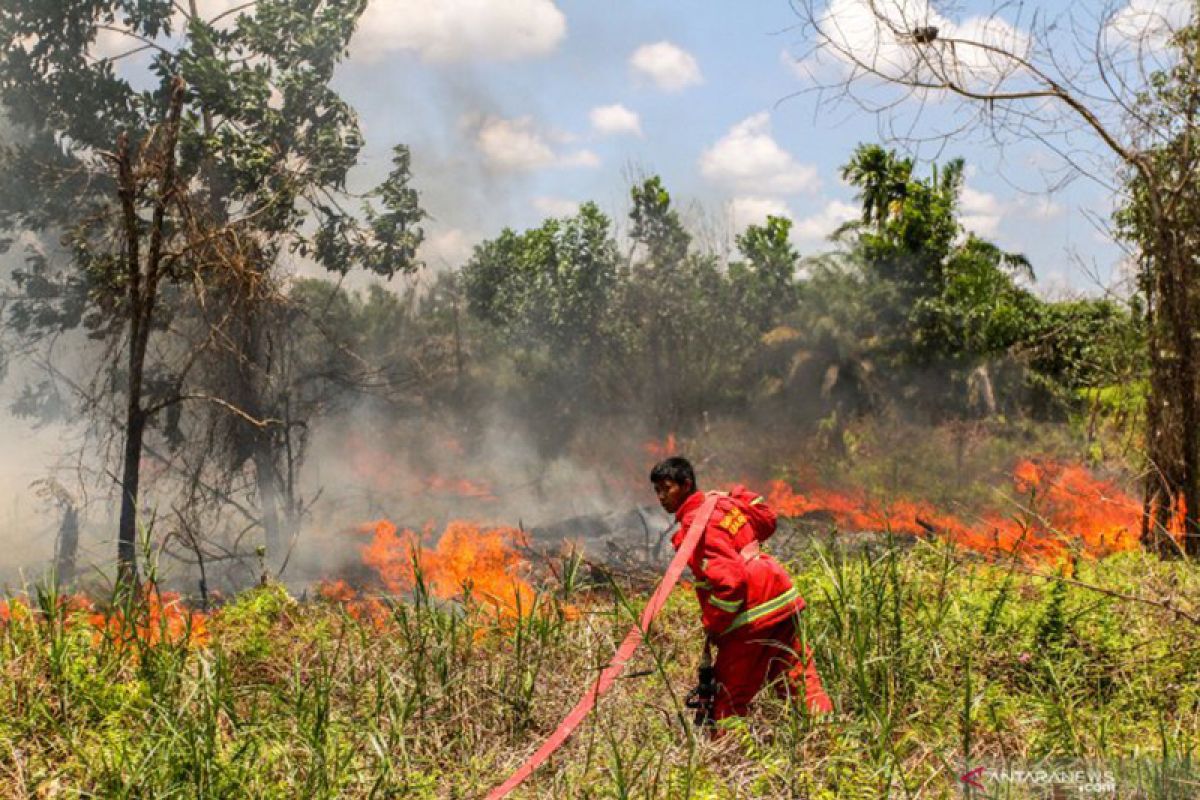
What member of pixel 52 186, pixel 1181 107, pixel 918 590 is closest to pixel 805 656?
pixel 918 590

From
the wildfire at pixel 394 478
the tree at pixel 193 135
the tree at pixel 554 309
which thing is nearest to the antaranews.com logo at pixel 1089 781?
the tree at pixel 193 135

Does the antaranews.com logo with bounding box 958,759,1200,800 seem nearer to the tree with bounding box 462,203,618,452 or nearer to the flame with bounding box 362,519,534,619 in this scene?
the flame with bounding box 362,519,534,619

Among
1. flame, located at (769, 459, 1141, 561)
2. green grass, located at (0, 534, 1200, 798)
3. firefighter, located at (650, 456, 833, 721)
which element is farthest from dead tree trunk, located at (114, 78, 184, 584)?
flame, located at (769, 459, 1141, 561)

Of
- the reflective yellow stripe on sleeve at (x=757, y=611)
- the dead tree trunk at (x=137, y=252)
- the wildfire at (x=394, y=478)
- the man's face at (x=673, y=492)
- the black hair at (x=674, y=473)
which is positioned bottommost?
the wildfire at (x=394, y=478)

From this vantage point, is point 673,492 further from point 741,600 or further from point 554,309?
point 554,309

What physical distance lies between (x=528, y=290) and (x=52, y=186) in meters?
12.4

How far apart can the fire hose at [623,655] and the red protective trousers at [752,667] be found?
1.74 feet

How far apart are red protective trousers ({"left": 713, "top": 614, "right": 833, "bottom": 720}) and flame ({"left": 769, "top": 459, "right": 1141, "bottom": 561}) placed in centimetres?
570

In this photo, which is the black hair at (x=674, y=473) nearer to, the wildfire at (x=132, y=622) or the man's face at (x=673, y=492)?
the man's face at (x=673, y=492)

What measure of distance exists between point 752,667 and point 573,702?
87 cm

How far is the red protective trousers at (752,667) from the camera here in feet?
15.0

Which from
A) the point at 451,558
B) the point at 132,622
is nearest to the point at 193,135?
the point at 451,558

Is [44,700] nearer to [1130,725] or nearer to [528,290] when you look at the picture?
[1130,725]

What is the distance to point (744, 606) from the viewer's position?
4.53 m
